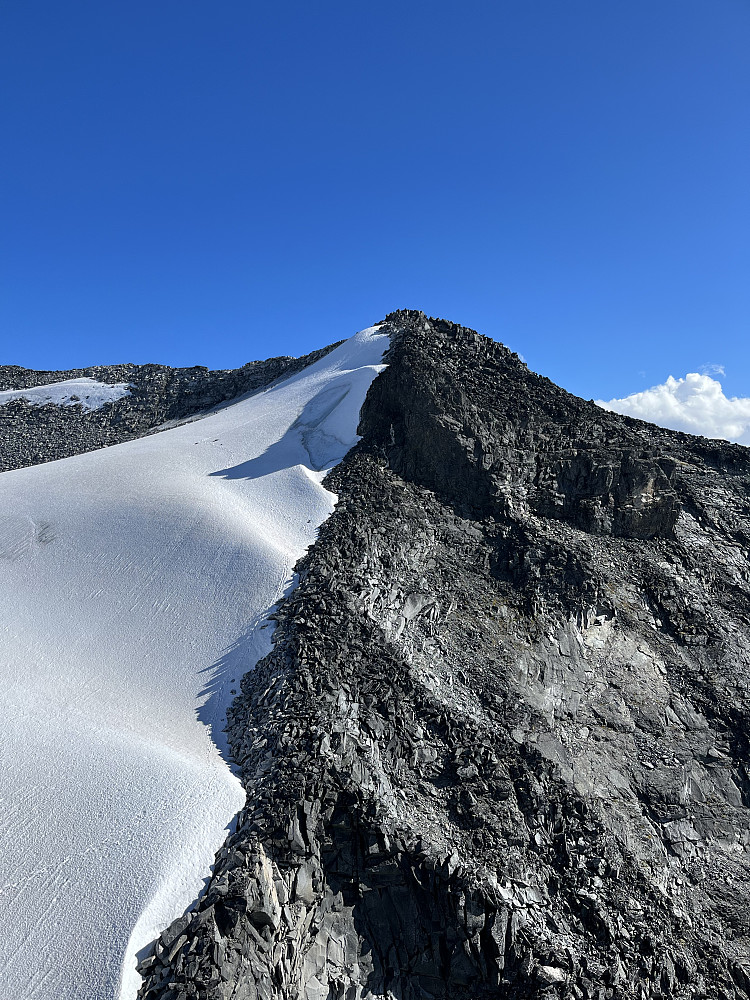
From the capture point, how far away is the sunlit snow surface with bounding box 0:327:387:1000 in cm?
1325

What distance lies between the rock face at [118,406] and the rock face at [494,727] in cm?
1901

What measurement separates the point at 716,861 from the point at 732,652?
29.8 feet

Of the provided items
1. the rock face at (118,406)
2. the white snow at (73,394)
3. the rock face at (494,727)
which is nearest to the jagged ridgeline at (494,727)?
the rock face at (494,727)

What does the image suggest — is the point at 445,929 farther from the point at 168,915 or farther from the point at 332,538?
the point at 332,538

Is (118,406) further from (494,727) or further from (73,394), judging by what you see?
(494,727)

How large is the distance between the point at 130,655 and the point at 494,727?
498 inches

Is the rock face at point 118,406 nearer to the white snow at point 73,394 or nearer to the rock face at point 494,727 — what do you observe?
the white snow at point 73,394

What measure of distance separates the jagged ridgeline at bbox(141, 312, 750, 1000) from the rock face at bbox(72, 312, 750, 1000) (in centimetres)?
8

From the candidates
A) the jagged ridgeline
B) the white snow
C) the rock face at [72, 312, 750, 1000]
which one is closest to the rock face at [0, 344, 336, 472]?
the white snow

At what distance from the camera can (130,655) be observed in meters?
21.1

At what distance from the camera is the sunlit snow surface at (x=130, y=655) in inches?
522

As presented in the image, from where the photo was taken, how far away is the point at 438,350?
33.5m

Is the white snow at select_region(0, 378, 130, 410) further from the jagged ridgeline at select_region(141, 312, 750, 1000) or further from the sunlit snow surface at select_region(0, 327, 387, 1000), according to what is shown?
the jagged ridgeline at select_region(141, 312, 750, 1000)

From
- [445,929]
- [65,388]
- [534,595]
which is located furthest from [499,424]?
[65,388]
